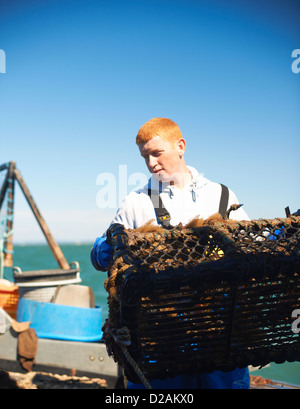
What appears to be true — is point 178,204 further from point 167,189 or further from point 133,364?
point 133,364

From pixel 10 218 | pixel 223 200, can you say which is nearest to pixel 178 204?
pixel 223 200

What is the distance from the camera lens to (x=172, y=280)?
1.23 metres

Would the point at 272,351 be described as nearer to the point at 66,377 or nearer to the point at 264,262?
the point at 264,262

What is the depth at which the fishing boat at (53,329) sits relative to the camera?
544 cm

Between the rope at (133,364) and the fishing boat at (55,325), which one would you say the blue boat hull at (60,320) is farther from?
the rope at (133,364)

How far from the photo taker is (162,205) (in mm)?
2242

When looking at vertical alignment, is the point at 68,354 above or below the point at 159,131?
below

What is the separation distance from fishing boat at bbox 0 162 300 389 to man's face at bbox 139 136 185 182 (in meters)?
3.97

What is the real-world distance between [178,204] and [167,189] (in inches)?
5.3

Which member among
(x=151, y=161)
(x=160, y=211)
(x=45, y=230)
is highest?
(x=45, y=230)

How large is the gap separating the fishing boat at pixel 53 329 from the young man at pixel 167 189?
12.3ft

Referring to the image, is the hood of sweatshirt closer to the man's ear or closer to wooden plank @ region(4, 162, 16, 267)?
the man's ear
